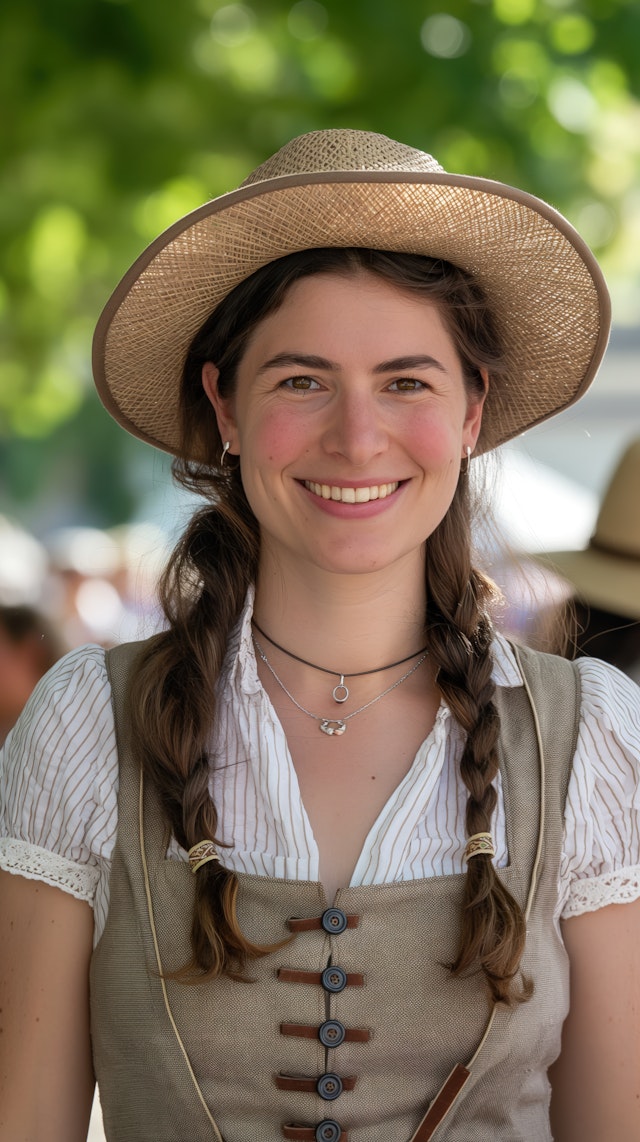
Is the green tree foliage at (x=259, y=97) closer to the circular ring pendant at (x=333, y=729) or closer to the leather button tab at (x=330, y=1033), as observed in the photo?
the circular ring pendant at (x=333, y=729)

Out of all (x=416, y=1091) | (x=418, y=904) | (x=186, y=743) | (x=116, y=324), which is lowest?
(x=416, y=1091)

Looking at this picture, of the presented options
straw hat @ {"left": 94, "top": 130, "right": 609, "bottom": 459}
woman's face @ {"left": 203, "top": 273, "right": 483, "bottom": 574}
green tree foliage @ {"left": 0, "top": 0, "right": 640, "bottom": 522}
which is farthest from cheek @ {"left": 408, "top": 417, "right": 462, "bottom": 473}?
green tree foliage @ {"left": 0, "top": 0, "right": 640, "bottom": 522}

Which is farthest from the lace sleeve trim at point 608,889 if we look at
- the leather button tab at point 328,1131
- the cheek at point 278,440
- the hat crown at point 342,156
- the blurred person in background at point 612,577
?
the hat crown at point 342,156

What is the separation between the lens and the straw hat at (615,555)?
3.36 m

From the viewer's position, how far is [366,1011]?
2.02 m

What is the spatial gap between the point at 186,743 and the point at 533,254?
888mm

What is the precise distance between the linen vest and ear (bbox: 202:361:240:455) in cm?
57

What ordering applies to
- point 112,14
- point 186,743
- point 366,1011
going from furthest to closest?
point 112,14 < point 186,743 < point 366,1011

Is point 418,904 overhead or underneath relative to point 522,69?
underneath

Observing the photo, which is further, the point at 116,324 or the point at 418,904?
the point at 116,324

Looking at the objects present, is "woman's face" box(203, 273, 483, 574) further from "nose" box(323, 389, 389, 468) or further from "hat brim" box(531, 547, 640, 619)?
"hat brim" box(531, 547, 640, 619)

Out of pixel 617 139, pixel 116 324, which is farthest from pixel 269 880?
pixel 617 139

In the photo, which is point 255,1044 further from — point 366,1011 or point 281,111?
point 281,111

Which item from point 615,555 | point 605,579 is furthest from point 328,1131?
point 615,555
